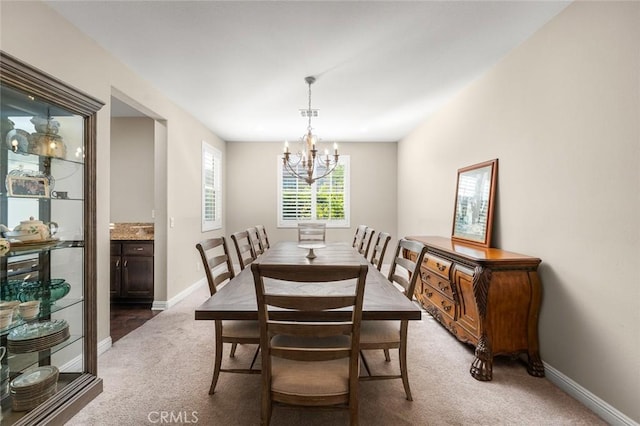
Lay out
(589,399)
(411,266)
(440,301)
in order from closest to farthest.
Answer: (589,399) → (411,266) → (440,301)

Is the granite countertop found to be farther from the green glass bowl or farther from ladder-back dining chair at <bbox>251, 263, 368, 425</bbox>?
ladder-back dining chair at <bbox>251, 263, 368, 425</bbox>

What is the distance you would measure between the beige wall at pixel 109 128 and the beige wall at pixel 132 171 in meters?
0.62

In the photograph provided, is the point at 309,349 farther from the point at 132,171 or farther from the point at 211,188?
the point at 211,188

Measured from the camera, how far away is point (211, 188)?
17.2 ft

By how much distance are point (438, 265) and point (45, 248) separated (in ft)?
10.1

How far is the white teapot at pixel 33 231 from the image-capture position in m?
1.75

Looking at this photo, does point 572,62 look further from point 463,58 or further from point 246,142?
point 246,142

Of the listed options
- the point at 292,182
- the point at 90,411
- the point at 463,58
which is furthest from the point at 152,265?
the point at 463,58

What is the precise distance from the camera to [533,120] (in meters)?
2.42

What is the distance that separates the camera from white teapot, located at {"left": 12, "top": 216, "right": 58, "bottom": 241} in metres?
1.75

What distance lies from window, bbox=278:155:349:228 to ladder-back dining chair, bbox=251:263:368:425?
4553 millimetres

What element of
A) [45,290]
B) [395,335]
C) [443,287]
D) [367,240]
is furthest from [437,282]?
[45,290]

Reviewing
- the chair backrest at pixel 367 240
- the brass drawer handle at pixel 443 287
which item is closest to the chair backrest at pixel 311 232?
the chair backrest at pixel 367 240

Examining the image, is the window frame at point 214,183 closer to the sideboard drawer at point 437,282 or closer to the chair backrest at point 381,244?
the chair backrest at point 381,244
